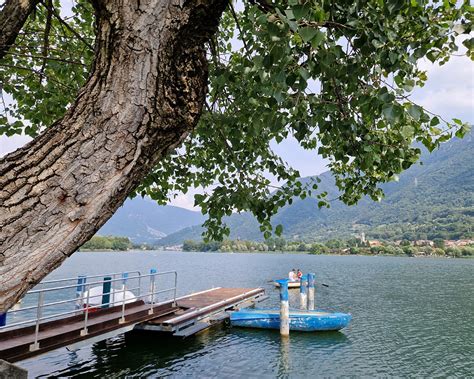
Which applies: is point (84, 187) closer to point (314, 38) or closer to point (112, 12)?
point (112, 12)

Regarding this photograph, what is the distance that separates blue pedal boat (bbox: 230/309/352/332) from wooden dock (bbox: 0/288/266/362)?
111 cm

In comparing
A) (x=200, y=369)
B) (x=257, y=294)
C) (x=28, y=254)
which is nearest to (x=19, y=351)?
(x=200, y=369)

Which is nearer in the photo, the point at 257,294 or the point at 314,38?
the point at 314,38

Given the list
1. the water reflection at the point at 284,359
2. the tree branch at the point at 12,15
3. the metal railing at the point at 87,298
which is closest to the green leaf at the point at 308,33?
the tree branch at the point at 12,15

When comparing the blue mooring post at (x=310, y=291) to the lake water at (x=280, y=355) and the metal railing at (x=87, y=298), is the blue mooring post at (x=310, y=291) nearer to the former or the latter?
the lake water at (x=280, y=355)

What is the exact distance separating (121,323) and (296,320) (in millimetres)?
11620

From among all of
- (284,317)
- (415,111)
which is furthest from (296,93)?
(284,317)

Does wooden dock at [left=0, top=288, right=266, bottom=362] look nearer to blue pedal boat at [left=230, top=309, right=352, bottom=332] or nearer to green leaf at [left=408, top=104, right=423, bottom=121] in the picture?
blue pedal boat at [left=230, top=309, right=352, bottom=332]

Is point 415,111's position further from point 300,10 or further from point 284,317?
point 284,317

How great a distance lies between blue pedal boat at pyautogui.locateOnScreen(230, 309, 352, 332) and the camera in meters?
21.6

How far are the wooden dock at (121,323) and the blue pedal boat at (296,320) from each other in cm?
111

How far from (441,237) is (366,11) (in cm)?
20075

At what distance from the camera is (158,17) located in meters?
1.89

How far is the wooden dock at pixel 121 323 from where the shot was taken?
986cm
